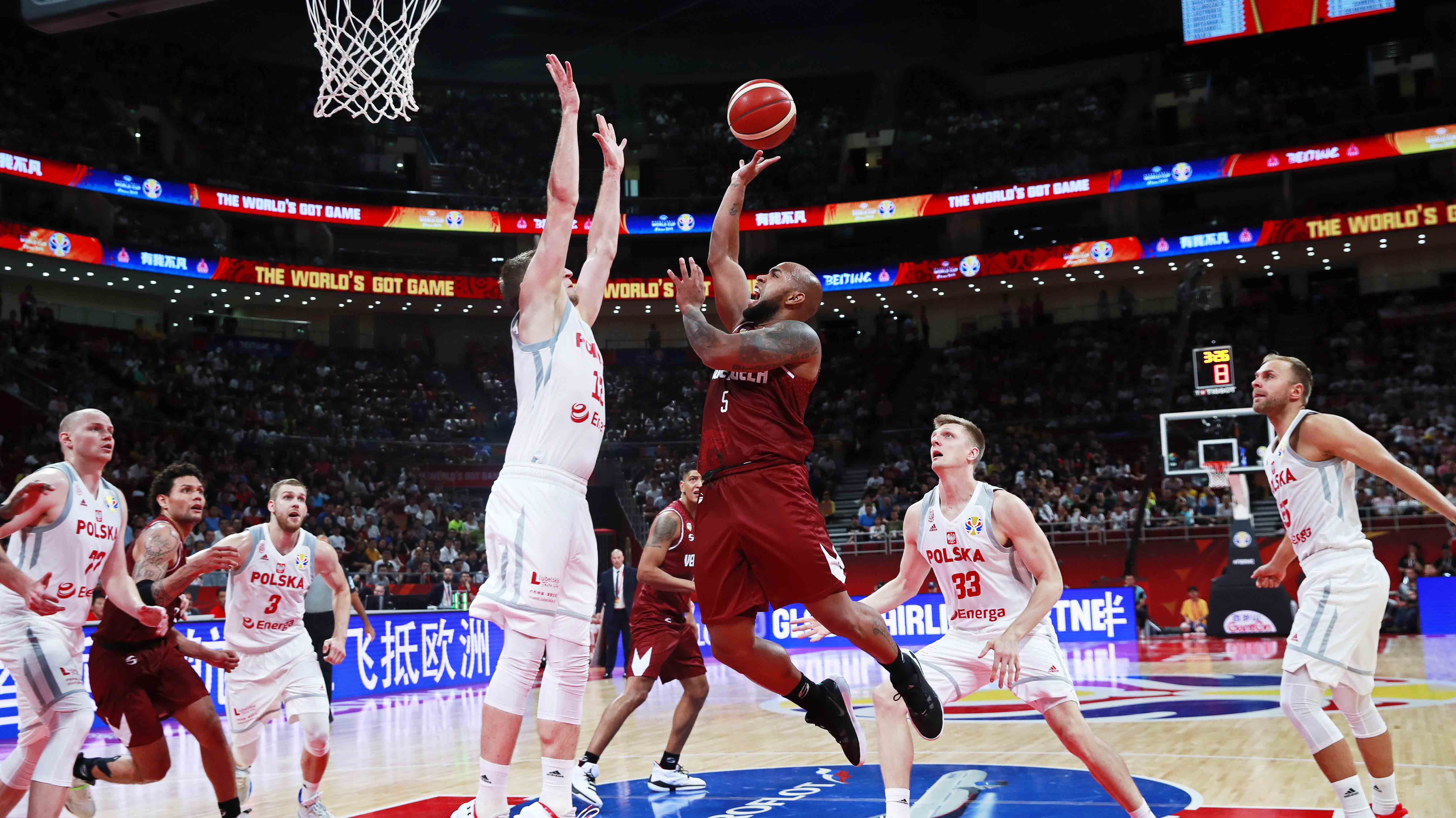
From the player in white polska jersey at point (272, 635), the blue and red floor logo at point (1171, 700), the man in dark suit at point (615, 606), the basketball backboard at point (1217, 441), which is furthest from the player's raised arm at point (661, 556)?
the basketball backboard at point (1217, 441)

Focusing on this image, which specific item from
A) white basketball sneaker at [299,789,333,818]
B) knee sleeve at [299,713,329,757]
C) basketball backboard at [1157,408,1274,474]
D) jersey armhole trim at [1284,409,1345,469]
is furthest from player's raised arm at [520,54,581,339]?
basketball backboard at [1157,408,1274,474]

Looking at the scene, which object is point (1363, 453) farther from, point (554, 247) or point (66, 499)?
point (66, 499)

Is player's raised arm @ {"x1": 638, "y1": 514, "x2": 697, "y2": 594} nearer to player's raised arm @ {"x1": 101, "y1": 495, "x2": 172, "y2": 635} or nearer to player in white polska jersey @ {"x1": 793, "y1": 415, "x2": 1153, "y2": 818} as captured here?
player in white polska jersey @ {"x1": 793, "y1": 415, "x2": 1153, "y2": 818}

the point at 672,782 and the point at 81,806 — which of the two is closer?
the point at 81,806

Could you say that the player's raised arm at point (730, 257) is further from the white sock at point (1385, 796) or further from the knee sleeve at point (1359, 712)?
the white sock at point (1385, 796)

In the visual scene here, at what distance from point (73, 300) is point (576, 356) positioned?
109 ft

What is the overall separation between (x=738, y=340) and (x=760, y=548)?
0.89 m

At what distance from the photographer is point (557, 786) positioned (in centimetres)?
472

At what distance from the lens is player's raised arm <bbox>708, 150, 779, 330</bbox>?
18.1ft

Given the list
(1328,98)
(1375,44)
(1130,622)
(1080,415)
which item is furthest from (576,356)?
(1375,44)

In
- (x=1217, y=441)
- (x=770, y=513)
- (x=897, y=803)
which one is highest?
(x=1217, y=441)

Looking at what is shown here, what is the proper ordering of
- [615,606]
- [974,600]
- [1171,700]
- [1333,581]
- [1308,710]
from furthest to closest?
1. [615,606]
2. [1171,700]
3. [974,600]
4. [1333,581]
5. [1308,710]

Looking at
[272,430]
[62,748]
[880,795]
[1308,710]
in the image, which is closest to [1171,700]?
[880,795]

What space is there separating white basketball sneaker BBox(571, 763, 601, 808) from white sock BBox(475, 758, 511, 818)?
4.06 ft
